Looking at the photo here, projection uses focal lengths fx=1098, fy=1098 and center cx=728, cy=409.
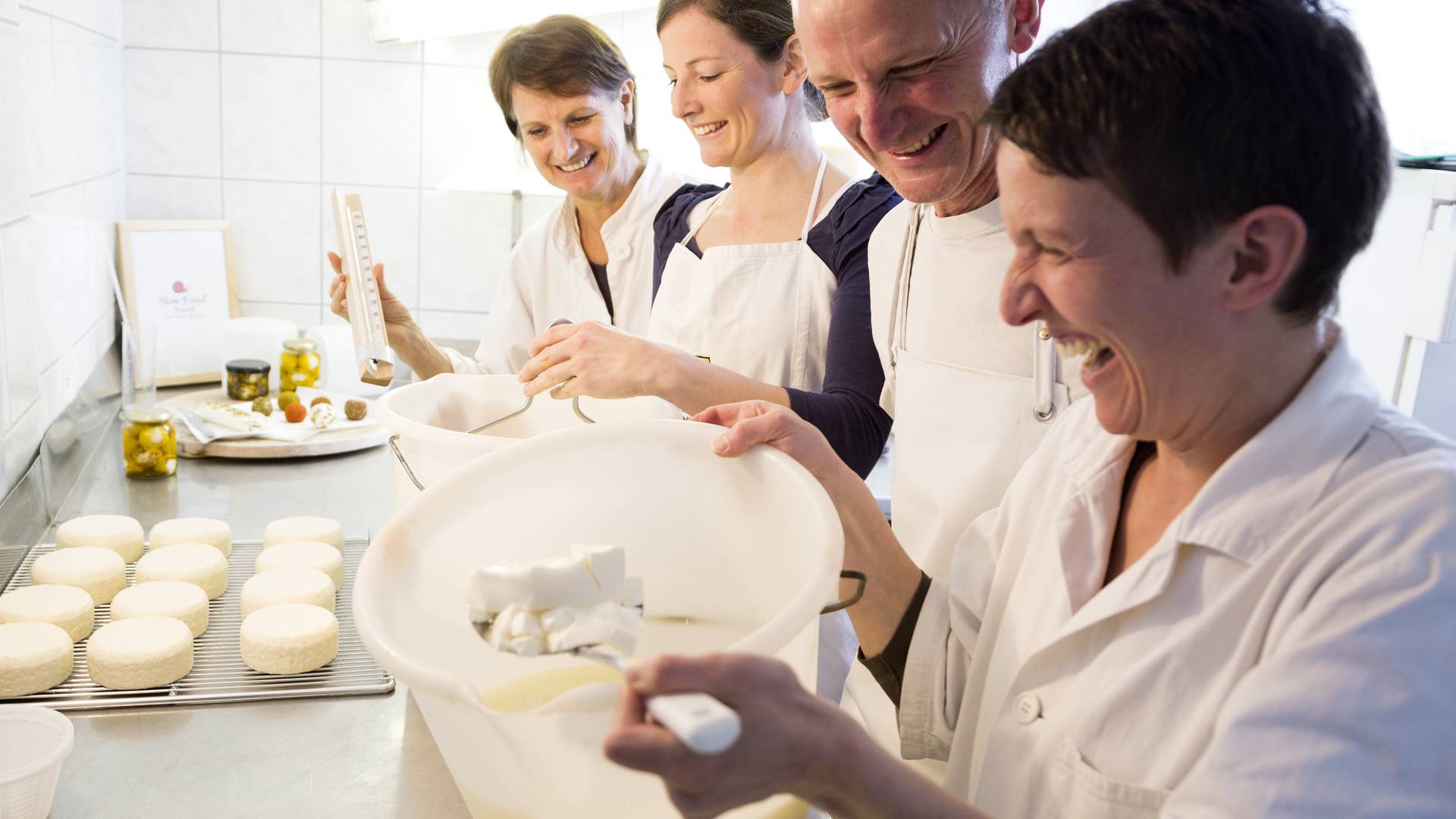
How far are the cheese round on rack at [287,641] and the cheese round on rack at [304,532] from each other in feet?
0.98

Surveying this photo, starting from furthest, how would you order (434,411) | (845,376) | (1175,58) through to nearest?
(845,376), (434,411), (1175,58)

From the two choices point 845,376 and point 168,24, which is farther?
point 168,24

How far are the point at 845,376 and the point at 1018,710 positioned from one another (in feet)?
2.25

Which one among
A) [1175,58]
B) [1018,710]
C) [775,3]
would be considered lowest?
[1018,710]

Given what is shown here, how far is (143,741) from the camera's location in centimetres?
114

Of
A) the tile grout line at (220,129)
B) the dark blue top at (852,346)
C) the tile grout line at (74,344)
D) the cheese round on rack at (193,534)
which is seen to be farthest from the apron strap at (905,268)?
the tile grout line at (220,129)

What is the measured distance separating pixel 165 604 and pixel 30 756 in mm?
322

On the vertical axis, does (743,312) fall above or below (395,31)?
below

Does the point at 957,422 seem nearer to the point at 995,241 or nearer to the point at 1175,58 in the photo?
the point at 995,241

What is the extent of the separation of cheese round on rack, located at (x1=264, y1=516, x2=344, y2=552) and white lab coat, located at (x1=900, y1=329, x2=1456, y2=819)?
3.41 feet

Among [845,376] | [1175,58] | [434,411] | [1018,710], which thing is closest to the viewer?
[1175,58]

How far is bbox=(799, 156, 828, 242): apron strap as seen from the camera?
163 centimetres

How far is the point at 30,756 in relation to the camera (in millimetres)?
1046

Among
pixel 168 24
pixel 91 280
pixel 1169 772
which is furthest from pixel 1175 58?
pixel 168 24
